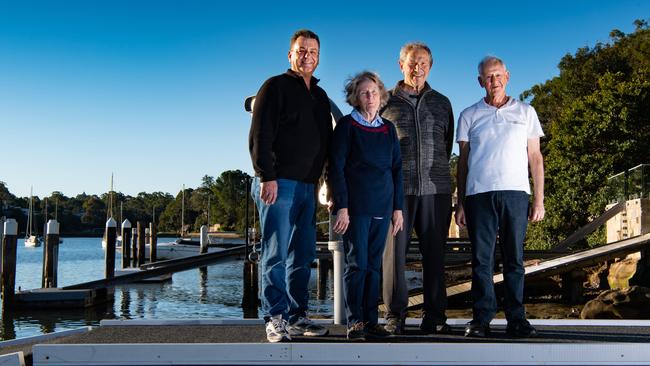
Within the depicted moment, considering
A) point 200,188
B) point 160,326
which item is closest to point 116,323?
point 160,326

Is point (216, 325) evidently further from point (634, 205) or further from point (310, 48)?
point (634, 205)

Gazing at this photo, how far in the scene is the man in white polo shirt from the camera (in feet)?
14.5

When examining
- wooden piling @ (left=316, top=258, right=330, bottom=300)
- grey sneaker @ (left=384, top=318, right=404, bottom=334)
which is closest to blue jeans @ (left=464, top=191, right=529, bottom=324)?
grey sneaker @ (left=384, top=318, right=404, bottom=334)

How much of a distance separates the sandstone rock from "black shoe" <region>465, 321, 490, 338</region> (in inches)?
275

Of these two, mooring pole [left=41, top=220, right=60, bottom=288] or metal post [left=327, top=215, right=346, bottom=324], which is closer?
metal post [left=327, top=215, right=346, bottom=324]

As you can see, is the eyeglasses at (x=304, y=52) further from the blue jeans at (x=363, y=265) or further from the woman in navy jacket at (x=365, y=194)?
the blue jeans at (x=363, y=265)

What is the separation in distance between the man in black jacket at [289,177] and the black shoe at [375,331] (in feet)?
0.98

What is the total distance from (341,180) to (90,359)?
1725 mm

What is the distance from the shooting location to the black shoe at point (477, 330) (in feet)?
14.1

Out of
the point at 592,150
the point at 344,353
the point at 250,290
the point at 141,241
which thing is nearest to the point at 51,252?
the point at 250,290

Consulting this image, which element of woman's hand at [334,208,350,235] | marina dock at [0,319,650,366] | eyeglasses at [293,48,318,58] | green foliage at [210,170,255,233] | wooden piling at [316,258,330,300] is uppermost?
green foliage at [210,170,255,233]

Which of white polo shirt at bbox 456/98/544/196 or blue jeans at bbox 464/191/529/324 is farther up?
white polo shirt at bbox 456/98/544/196

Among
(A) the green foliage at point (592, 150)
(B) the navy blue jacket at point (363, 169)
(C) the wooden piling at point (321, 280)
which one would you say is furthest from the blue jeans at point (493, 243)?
(A) the green foliage at point (592, 150)

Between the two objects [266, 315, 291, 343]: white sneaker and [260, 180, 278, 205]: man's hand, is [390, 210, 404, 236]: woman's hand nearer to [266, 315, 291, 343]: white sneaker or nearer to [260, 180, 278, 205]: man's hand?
[260, 180, 278, 205]: man's hand
